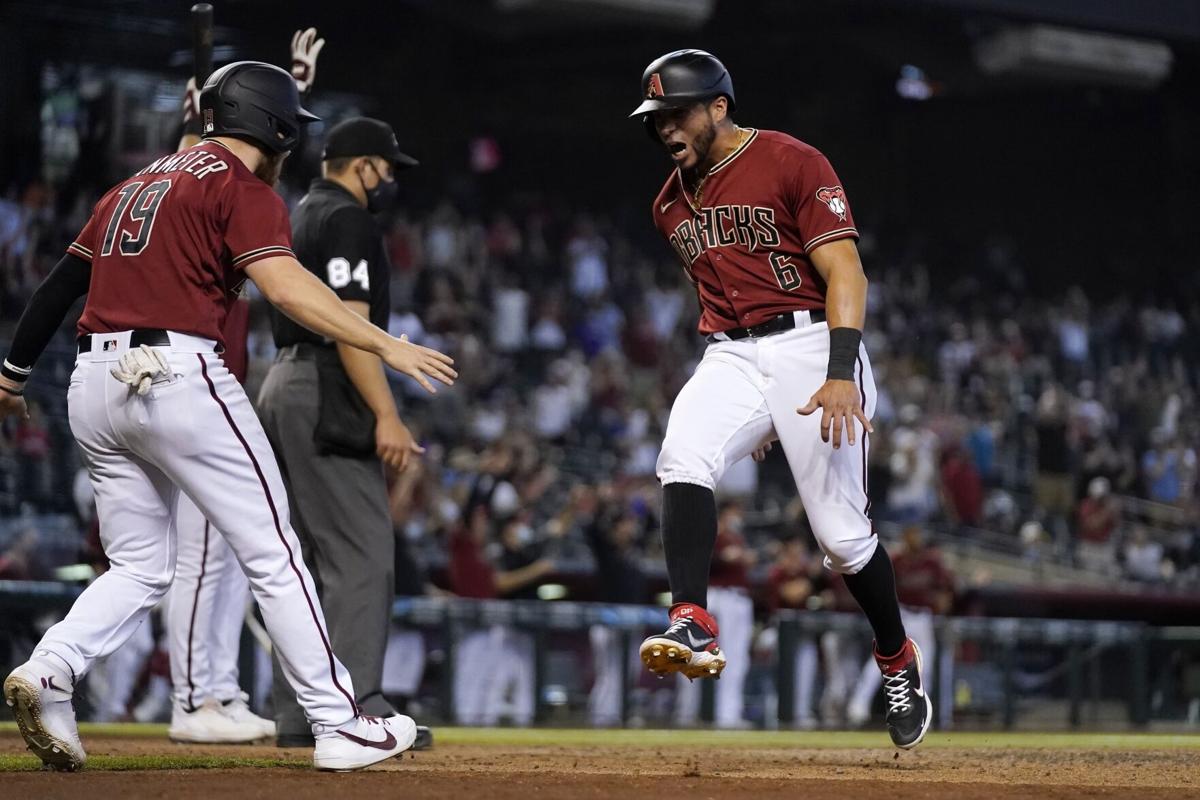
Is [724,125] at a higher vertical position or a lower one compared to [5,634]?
higher

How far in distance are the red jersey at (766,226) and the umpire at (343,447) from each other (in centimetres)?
113

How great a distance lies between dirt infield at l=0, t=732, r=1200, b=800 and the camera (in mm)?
3771

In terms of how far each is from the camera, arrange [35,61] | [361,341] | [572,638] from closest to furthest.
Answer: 1. [361,341]
2. [572,638]
3. [35,61]

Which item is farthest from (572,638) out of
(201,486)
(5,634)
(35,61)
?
(35,61)

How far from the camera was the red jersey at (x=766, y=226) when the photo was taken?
4.86m

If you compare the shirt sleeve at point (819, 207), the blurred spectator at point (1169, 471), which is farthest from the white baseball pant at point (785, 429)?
the blurred spectator at point (1169, 471)

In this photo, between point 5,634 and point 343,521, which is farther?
point 5,634

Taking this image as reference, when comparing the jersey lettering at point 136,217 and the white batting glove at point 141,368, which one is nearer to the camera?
the white batting glove at point 141,368

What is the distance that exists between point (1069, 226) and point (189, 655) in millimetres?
22028

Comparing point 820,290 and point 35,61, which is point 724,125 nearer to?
point 820,290

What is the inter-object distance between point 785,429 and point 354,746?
1.56 metres

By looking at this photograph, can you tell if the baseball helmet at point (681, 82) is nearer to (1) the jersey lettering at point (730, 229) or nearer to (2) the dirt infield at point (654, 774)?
(1) the jersey lettering at point (730, 229)

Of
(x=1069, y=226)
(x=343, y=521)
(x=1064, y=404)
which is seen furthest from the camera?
(x=1069, y=226)

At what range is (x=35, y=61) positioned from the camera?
654 inches
